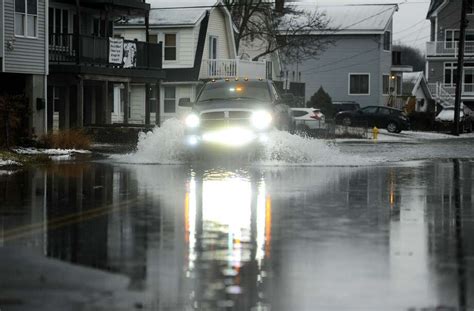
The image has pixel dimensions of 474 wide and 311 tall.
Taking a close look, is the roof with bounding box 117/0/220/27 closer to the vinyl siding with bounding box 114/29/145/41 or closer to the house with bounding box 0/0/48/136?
the vinyl siding with bounding box 114/29/145/41

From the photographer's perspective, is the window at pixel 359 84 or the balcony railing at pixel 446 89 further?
the balcony railing at pixel 446 89

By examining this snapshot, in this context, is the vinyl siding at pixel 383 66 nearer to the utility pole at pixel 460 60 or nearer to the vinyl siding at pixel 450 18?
the vinyl siding at pixel 450 18

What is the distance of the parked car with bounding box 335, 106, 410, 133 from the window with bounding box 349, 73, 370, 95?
1751 centimetres

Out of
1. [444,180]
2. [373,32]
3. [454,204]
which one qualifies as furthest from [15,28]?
[373,32]

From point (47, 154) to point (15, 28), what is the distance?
7.78 meters

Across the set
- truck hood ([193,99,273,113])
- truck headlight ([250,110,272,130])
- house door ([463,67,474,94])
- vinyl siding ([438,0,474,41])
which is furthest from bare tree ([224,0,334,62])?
truck headlight ([250,110,272,130])

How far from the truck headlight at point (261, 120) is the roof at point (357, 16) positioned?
50.9m

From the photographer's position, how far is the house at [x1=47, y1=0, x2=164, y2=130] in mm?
37219

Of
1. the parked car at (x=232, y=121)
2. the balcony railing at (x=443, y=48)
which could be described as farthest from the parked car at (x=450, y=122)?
the parked car at (x=232, y=121)

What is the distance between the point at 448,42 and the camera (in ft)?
280

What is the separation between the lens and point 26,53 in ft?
109

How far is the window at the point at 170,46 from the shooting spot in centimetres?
5338

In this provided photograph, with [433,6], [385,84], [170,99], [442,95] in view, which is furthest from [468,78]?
[170,99]

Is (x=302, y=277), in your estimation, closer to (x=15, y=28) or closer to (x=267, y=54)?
(x=15, y=28)
